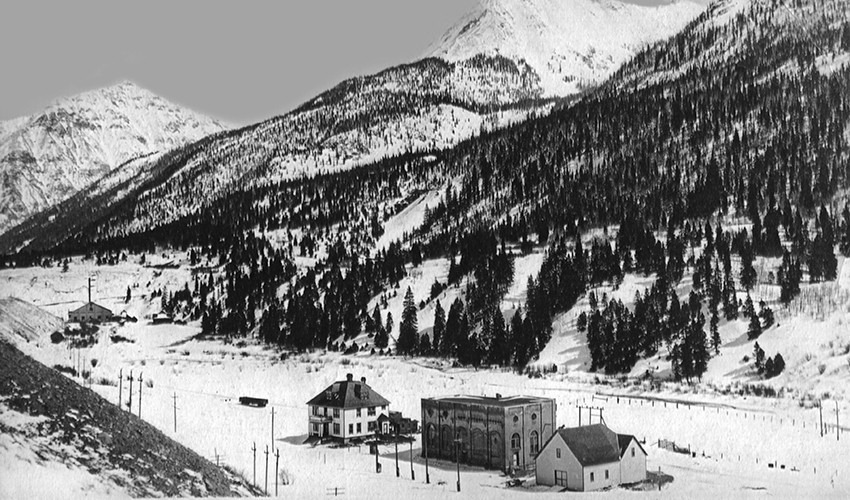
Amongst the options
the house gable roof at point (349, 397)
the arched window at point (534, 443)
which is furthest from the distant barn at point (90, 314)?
the arched window at point (534, 443)

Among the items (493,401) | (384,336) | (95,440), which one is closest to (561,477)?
(493,401)

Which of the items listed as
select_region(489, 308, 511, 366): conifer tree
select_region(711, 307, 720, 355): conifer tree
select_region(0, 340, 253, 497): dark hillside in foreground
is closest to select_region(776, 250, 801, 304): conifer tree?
select_region(711, 307, 720, 355): conifer tree

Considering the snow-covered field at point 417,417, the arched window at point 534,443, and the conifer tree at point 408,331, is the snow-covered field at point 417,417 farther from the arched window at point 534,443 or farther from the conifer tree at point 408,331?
the conifer tree at point 408,331

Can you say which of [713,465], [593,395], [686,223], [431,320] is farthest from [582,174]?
[713,465]

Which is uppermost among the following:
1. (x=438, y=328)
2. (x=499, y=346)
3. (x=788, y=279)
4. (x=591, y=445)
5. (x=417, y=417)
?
(x=788, y=279)

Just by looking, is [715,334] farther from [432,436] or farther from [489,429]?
[489,429]

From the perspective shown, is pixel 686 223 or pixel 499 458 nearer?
pixel 499 458

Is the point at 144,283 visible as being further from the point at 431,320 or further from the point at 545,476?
the point at 545,476
